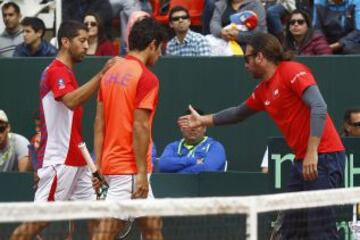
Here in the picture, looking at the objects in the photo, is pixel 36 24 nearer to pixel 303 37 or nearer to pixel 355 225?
pixel 303 37

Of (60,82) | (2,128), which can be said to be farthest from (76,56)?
Result: (2,128)

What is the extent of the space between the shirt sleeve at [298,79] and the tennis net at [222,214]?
898 millimetres

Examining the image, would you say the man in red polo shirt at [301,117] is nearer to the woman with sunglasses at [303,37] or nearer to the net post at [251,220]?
the net post at [251,220]

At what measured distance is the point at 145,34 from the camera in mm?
8766

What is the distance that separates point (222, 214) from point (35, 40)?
23.9 ft

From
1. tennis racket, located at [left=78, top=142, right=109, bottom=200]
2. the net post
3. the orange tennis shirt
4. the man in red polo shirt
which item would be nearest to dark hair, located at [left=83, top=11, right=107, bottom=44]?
tennis racket, located at [left=78, top=142, right=109, bottom=200]

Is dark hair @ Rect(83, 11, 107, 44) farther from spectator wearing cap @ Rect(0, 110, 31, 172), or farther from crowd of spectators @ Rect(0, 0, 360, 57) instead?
spectator wearing cap @ Rect(0, 110, 31, 172)

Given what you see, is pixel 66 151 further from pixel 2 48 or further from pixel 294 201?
pixel 2 48

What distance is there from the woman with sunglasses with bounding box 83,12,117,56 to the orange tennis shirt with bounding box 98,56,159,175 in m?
4.91

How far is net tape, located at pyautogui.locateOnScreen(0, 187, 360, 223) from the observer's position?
19.9ft

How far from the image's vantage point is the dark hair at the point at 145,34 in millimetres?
8766

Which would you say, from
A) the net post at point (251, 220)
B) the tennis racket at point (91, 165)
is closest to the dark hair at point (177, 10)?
the tennis racket at point (91, 165)

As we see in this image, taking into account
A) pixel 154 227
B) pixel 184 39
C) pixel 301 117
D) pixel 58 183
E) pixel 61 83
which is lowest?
pixel 154 227

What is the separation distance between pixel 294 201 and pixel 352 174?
12.5ft
